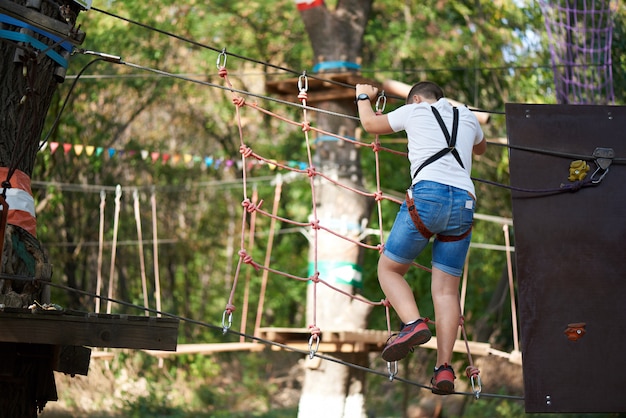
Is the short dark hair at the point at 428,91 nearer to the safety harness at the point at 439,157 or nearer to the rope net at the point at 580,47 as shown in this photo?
the safety harness at the point at 439,157

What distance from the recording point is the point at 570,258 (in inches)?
135

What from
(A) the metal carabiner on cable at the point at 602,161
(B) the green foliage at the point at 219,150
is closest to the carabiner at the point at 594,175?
(A) the metal carabiner on cable at the point at 602,161

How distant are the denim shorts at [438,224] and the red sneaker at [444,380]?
36cm

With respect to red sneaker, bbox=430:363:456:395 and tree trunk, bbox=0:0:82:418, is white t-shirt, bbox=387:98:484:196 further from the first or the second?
tree trunk, bbox=0:0:82:418

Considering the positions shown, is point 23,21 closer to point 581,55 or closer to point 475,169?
point 581,55

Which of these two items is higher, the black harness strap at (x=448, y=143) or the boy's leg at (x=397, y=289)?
the black harness strap at (x=448, y=143)

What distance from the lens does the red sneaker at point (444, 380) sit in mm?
3145

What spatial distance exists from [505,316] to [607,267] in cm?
701

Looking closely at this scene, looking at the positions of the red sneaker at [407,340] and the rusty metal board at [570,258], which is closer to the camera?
the red sneaker at [407,340]

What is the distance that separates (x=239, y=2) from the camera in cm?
1100

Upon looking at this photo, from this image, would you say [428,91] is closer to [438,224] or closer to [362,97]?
[362,97]

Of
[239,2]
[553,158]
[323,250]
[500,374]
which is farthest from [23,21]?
[500,374]

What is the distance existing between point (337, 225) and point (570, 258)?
3.25 metres

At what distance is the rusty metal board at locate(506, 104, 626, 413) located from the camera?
3.38 meters
